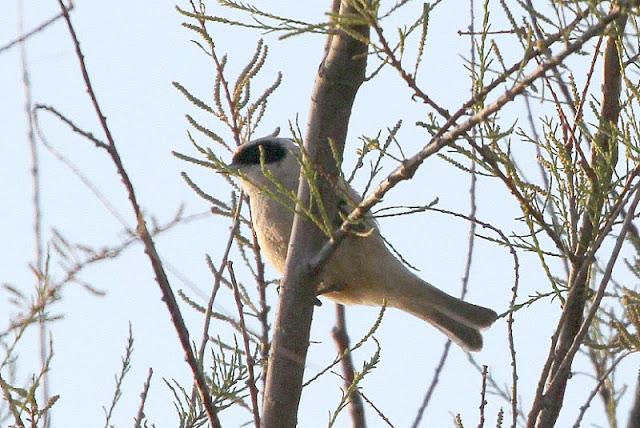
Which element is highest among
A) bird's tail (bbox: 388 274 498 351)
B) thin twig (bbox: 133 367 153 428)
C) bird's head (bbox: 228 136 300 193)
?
bird's head (bbox: 228 136 300 193)

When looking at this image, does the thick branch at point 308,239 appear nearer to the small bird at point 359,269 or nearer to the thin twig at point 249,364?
the thin twig at point 249,364

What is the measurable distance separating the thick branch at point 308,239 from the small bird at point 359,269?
145 centimetres

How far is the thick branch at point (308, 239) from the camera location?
9.00ft

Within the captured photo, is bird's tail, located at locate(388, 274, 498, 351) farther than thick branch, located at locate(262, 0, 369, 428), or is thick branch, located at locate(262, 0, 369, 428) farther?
bird's tail, located at locate(388, 274, 498, 351)

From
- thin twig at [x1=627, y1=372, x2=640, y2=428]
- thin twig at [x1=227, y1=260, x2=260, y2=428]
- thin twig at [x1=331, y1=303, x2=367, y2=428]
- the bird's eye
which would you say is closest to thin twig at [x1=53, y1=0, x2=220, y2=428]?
thin twig at [x1=227, y1=260, x2=260, y2=428]

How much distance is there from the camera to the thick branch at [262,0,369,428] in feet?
9.00

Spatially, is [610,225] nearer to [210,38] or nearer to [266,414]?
[266,414]

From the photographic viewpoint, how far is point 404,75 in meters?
2.21

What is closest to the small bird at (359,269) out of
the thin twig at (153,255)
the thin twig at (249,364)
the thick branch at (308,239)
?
the thick branch at (308,239)

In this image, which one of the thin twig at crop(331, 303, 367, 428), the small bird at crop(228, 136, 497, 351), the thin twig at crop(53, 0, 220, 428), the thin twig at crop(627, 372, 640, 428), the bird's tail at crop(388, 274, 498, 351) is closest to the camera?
the thin twig at crop(53, 0, 220, 428)

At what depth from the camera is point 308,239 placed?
112 inches

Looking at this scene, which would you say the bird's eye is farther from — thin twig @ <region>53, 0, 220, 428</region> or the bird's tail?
thin twig @ <region>53, 0, 220, 428</region>

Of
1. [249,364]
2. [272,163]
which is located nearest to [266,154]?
[272,163]

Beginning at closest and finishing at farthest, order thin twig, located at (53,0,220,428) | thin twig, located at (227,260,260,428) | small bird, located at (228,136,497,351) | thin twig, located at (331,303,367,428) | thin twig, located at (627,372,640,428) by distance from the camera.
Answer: thin twig, located at (53,0,220,428) < thin twig, located at (227,260,260,428) < thin twig, located at (627,372,640,428) < thin twig, located at (331,303,367,428) < small bird, located at (228,136,497,351)
